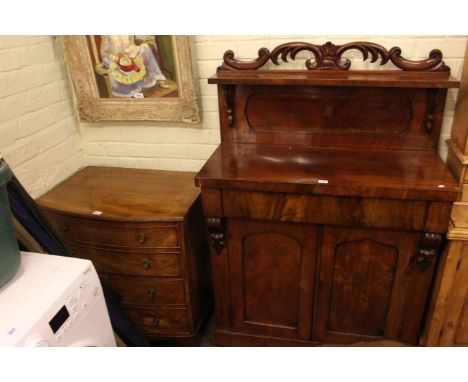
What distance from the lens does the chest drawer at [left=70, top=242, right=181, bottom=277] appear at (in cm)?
163

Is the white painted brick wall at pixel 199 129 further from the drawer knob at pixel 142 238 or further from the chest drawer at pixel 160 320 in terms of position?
the chest drawer at pixel 160 320

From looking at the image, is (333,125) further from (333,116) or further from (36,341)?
(36,341)

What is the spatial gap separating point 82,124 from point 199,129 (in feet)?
2.13

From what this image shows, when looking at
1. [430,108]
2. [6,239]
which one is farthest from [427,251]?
[6,239]

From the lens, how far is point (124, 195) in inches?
68.1

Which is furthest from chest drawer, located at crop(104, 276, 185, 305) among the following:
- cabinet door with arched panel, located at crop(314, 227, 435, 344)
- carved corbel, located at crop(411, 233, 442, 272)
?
carved corbel, located at crop(411, 233, 442, 272)

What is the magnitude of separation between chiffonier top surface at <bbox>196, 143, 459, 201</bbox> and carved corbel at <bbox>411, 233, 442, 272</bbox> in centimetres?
17

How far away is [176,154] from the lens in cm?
197

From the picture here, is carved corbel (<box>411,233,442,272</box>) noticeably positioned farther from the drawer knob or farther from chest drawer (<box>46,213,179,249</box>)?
the drawer knob

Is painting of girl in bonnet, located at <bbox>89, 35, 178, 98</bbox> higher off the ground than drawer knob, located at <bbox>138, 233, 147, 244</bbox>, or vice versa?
painting of girl in bonnet, located at <bbox>89, 35, 178, 98</bbox>

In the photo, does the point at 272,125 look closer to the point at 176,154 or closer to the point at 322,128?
the point at 322,128

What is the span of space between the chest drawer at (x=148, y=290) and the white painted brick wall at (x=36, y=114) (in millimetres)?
590
